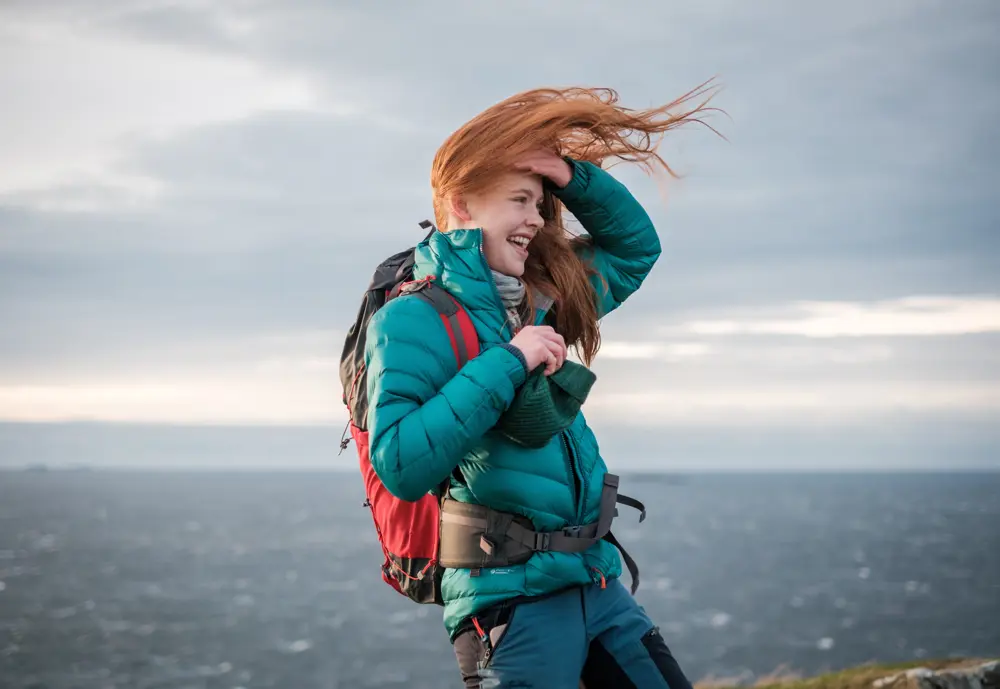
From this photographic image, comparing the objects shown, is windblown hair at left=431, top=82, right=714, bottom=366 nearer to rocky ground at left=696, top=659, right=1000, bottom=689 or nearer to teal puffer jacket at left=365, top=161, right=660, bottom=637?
teal puffer jacket at left=365, top=161, right=660, bottom=637

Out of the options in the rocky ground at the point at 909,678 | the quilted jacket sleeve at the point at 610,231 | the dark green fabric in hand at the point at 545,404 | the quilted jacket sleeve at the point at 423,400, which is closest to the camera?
the quilted jacket sleeve at the point at 423,400

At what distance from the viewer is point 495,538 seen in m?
3.34

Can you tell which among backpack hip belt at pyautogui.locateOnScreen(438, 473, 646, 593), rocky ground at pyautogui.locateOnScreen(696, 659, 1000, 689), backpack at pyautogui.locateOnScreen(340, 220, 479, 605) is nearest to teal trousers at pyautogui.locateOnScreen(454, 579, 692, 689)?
backpack hip belt at pyautogui.locateOnScreen(438, 473, 646, 593)

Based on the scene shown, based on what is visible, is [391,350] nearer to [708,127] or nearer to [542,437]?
[542,437]

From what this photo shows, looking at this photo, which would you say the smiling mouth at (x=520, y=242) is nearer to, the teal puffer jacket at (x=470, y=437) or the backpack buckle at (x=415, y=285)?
the teal puffer jacket at (x=470, y=437)

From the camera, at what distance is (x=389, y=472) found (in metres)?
3.05

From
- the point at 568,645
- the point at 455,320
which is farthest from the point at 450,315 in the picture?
the point at 568,645

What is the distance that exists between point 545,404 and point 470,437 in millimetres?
309

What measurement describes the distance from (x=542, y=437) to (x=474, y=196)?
993 millimetres

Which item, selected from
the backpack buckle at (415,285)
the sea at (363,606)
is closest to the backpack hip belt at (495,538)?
the backpack buckle at (415,285)

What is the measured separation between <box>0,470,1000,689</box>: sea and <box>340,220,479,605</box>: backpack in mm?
55913

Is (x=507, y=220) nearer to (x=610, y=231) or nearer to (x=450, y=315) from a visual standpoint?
(x=450, y=315)

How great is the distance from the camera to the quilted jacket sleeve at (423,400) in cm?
303

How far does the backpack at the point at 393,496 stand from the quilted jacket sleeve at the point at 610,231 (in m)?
0.71
